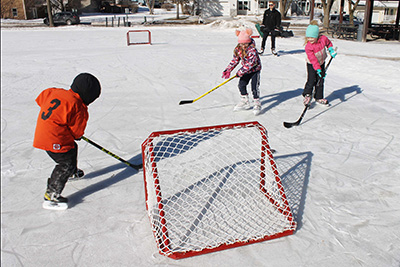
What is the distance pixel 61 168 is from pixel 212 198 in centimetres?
128

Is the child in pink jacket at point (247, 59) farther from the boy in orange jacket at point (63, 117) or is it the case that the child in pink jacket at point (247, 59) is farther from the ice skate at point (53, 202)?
the ice skate at point (53, 202)

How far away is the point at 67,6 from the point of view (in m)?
36.2

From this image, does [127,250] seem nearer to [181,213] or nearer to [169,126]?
[181,213]

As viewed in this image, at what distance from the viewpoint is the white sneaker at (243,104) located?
5.22 m

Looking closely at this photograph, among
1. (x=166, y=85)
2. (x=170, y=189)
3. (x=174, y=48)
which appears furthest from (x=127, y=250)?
(x=174, y=48)

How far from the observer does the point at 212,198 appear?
3.00 m

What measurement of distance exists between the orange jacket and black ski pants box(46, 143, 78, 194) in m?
0.08

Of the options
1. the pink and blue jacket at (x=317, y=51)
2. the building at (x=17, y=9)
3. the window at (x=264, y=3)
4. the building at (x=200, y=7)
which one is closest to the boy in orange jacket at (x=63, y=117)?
the pink and blue jacket at (x=317, y=51)

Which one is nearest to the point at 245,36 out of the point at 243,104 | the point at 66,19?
the point at 243,104

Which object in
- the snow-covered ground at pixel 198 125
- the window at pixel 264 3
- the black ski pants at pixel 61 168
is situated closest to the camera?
the snow-covered ground at pixel 198 125

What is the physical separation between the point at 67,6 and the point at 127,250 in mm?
39196

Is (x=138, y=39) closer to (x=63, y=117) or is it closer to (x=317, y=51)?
(x=317, y=51)

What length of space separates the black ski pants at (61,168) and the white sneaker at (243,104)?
119 inches

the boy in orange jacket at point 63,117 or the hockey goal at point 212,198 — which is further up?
the boy in orange jacket at point 63,117
